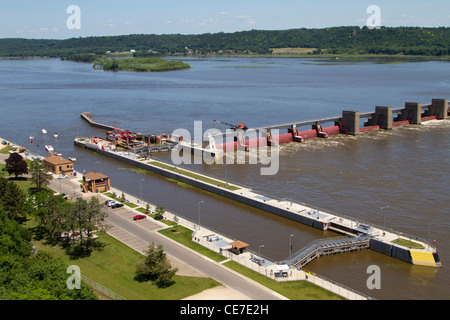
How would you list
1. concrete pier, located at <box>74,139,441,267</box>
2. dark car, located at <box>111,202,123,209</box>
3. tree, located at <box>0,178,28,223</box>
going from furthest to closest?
dark car, located at <box>111,202,123,209</box>
tree, located at <box>0,178,28,223</box>
concrete pier, located at <box>74,139,441,267</box>

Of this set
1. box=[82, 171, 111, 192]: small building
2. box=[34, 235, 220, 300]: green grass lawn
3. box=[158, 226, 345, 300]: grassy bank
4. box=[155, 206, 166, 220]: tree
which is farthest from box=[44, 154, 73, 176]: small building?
box=[158, 226, 345, 300]: grassy bank

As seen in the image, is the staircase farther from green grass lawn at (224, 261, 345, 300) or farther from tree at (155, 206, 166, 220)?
tree at (155, 206, 166, 220)

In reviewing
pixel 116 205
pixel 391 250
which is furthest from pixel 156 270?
pixel 391 250

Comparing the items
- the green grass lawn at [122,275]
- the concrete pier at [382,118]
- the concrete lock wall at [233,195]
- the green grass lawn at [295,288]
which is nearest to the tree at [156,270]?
the green grass lawn at [122,275]

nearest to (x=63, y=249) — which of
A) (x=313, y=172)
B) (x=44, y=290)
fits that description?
(x=44, y=290)

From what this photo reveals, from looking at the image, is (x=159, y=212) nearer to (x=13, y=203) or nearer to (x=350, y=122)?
(x=13, y=203)

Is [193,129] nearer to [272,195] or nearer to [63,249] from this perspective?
[272,195]
